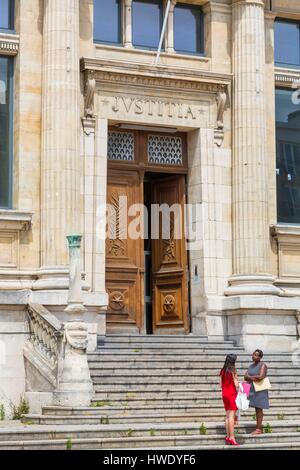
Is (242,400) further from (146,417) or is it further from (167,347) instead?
(167,347)

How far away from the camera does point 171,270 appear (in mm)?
25172

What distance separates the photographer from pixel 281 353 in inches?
935

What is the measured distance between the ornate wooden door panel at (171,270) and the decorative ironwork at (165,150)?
1.44ft

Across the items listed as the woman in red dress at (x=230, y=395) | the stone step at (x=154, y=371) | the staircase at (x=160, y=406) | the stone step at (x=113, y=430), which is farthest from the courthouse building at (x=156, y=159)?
the woman in red dress at (x=230, y=395)

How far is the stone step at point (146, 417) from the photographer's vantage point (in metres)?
18.7

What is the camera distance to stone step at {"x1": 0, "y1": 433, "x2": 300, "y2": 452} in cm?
1700

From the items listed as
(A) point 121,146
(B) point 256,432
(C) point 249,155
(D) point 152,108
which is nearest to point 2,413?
(B) point 256,432

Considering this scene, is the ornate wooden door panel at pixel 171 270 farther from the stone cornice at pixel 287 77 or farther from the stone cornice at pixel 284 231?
the stone cornice at pixel 287 77

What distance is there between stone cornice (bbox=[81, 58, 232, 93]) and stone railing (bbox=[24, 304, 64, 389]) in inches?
210

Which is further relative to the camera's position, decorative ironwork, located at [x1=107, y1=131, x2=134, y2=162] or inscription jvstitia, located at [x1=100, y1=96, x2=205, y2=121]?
decorative ironwork, located at [x1=107, y1=131, x2=134, y2=162]

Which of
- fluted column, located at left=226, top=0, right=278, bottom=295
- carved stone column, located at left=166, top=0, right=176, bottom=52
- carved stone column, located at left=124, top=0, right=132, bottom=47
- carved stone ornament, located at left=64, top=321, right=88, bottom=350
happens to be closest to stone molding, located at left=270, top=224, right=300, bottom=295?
fluted column, located at left=226, top=0, right=278, bottom=295

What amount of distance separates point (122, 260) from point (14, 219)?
2.95 metres

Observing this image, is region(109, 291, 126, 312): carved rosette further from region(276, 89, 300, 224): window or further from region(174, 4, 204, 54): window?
region(174, 4, 204, 54): window
